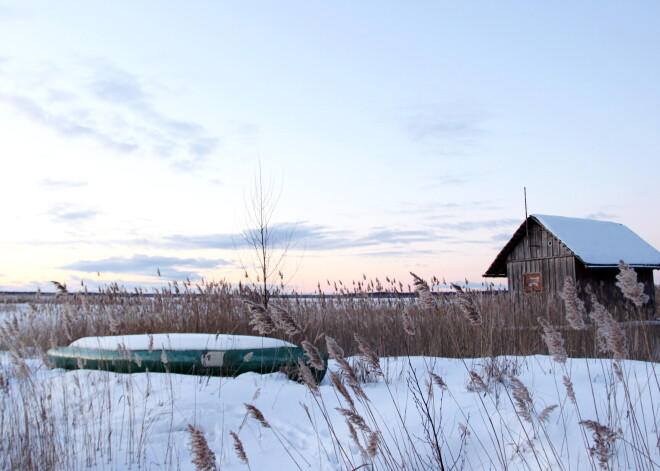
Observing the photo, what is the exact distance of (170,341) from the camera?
6.74 metres

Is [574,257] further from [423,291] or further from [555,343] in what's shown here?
[423,291]

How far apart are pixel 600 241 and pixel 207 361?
18163mm

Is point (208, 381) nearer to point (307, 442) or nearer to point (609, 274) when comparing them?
point (307, 442)

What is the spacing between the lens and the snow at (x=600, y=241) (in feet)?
61.8

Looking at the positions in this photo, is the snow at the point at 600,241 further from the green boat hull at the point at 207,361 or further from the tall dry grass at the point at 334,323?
the green boat hull at the point at 207,361

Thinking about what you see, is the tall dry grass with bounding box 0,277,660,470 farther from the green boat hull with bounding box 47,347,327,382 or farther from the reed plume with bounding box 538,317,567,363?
the green boat hull with bounding box 47,347,327,382

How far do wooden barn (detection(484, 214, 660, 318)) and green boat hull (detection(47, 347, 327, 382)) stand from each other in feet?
43.1

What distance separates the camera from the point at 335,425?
470 centimetres

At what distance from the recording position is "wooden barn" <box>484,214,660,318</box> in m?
18.8

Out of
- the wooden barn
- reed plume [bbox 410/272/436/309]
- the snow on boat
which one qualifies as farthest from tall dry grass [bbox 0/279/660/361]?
the wooden barn

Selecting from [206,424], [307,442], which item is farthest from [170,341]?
[307,442]

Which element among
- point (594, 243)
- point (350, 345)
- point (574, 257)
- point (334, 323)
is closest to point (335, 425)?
point (350, 345)

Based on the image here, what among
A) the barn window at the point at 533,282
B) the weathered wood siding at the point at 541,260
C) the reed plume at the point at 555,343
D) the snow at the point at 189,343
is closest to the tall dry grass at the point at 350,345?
the reed plume at the point at 555,343

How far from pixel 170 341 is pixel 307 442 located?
2910 mm
